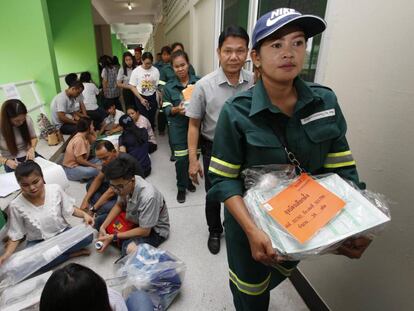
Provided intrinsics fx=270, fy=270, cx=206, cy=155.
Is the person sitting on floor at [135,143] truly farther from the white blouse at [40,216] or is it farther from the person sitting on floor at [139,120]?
the white blouse at [40,216]

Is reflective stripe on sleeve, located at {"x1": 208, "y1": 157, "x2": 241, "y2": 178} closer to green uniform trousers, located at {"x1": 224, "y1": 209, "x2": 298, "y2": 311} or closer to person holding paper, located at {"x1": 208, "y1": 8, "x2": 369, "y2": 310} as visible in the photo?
person holding paper, located at {"x1": 208, "y1": 8, "x2": 369, "y2": 310}

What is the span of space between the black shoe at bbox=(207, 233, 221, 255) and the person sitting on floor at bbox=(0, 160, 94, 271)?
90 cm

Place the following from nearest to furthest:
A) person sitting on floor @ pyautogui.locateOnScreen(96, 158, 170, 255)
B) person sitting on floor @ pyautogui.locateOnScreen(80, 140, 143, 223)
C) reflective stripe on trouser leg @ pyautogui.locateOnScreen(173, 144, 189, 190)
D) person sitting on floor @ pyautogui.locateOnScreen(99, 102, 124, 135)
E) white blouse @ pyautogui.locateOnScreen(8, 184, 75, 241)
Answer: person sitting on floor @ pyautogui.locateOnScreen(96, 158, 170, 255) < white blouse @ pyautogui.locateOnScreen(8, 184, 75, 241) < person sitting on floor @ pyautogui.locateOnScreen(80, 140, 143, 223) < reflective stripe on trouser leg @ pyautogui.locateOnScreen(173, 144, 189, 190) < person sitting on floor @ pyautogui.locateOnScreen(99, 102, 124, 135)

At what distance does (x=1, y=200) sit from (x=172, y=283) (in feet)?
5.45

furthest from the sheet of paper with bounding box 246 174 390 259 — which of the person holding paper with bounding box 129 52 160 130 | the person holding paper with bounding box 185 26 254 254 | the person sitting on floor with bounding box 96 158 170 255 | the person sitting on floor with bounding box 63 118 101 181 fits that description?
the person holding paper with bounding box 129 52 160 130

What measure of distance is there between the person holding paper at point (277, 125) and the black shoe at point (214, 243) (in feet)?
3.88

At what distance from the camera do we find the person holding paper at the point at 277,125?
2.68 ft

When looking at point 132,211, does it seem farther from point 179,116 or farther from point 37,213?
point 179,116

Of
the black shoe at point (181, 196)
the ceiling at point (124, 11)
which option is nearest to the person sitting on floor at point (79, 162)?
the black shoe at point (181, 196)

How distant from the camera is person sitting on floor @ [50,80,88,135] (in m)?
4.10

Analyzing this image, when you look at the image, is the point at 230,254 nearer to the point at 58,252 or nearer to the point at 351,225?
the point at 351,225

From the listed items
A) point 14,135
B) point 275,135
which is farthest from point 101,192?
point 275,135

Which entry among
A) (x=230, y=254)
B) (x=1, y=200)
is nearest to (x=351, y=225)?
(x=230, y=254)

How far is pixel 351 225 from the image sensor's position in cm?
73
